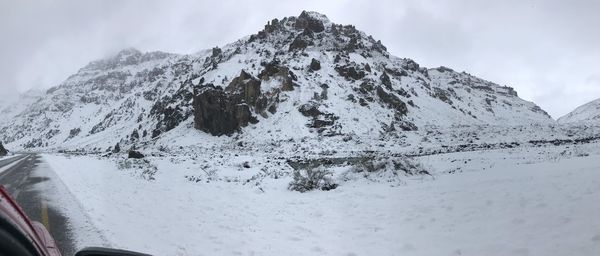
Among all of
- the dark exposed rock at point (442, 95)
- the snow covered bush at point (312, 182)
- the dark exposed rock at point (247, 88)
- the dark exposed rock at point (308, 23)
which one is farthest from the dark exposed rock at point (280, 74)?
the snow covered bush at point (312, 182)

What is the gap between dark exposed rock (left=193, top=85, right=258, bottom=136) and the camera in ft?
183

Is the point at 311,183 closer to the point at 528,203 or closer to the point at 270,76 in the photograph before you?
the point at 528,203

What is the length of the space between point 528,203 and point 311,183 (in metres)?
7.16

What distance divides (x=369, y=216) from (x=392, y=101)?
56.3 metres

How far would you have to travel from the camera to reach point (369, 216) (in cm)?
1003

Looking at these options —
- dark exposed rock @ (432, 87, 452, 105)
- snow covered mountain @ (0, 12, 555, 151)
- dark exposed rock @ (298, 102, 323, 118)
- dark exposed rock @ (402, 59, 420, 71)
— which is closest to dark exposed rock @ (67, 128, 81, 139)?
snow covered mountain @ (0, 12, 555, 151)

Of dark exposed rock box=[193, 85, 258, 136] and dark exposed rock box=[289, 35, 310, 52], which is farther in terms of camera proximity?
dark exposed rock box=[289, 35, 310, 52]

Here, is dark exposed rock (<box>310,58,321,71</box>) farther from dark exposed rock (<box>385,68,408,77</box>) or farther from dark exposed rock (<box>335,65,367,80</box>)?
dark exposed rock (<box>385,68,408,77</box>)

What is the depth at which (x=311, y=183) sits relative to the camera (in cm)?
1436

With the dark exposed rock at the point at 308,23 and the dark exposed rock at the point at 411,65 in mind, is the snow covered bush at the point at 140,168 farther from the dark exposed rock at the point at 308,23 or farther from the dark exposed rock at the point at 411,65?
the dark exposed rock at the point at 411,65

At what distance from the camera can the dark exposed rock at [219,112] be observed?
5588 cm

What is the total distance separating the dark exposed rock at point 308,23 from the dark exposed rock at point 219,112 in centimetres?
3626

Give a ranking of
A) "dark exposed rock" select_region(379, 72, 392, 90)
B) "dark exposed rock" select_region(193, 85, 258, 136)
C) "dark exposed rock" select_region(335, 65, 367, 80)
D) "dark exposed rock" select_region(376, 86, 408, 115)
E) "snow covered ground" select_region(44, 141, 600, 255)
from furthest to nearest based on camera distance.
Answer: "dark exposed rock" select_region(379, 72, 392, 90) → "dark exposed rock" select_region(335, 65, 367, 80) → "dark exposed rock" select_region(376, 86, 408, 115) → "dark exposed rock" select_region(193, 85, 258, 136) → "snow covered ground" select_region(44, 141, 600, 255)

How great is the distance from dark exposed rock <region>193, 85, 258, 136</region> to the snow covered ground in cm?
4131
